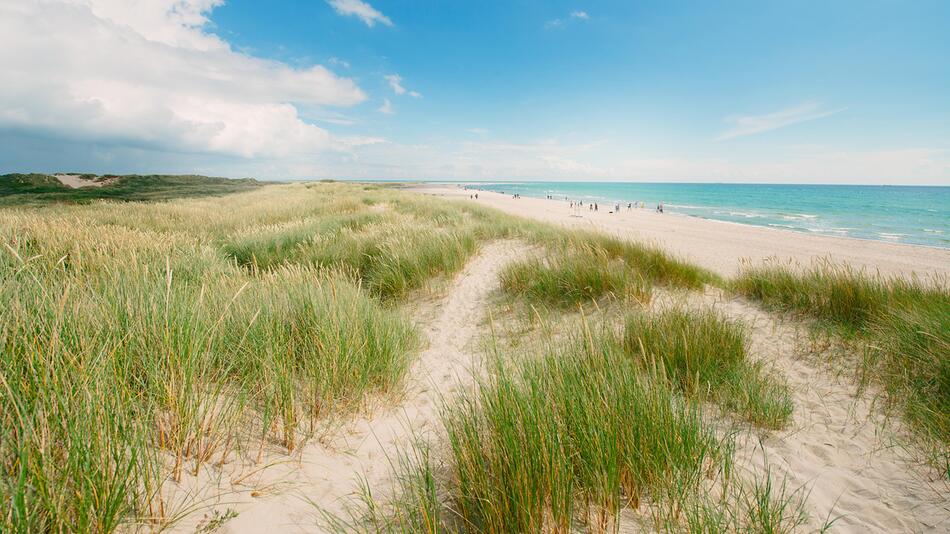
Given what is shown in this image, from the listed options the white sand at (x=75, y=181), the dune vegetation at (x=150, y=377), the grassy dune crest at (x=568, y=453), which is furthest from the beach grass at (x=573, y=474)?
the white sand at (x=75, y=181)

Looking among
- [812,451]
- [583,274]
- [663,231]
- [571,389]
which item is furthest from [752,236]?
[571,389]

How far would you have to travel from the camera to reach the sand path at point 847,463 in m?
2.27

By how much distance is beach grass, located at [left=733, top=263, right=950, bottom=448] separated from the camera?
3.19 meters

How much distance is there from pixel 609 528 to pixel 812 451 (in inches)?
88.5

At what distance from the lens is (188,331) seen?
229 cm

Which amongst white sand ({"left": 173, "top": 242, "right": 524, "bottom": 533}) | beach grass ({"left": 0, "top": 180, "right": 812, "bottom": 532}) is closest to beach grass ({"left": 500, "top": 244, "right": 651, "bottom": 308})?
beach grass ({"left": 0, "top": 180, "right": 812, "bottom": 532})

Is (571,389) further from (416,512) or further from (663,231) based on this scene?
(663,231)

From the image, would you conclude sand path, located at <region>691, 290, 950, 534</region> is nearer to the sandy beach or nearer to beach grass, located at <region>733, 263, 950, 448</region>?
beach grass, located at <region>733, 263, 950, 448</region>

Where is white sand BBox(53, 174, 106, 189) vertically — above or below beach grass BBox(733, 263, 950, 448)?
above

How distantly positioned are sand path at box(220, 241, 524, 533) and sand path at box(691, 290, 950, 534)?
2.30 m

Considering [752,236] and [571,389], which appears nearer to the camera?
[571,389]

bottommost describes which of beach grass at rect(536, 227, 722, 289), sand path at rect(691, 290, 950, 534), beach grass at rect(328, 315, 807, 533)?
sand path at rect(691, 290, 950, 534)

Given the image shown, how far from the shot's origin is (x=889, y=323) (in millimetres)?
4367

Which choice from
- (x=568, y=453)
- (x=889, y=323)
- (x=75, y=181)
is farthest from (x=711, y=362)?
(x=75, y=181)
